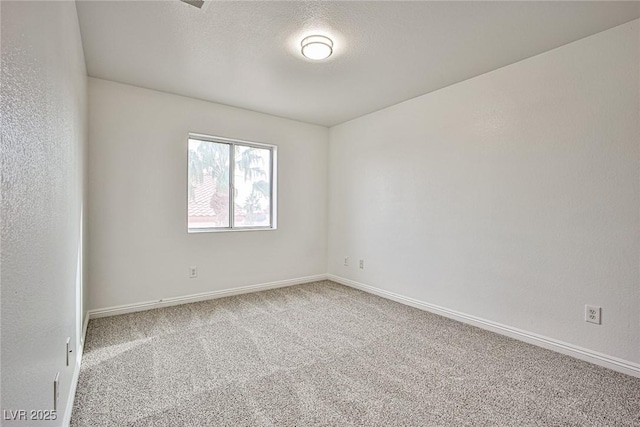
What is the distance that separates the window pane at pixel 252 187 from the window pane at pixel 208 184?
15 centimetres

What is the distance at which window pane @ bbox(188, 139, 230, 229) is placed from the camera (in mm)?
3695

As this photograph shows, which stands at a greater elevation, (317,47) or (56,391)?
(317,47)

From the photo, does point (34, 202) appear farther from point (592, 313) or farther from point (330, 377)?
point (592, 313)

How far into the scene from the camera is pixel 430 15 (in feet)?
6.74

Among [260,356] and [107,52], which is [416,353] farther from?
[107,52]

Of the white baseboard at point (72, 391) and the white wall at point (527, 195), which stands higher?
the white wall at point (527, 195)

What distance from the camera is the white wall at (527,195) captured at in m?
2.17

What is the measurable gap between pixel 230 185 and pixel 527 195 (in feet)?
10.4

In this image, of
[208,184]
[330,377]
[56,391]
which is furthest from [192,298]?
[56,391]

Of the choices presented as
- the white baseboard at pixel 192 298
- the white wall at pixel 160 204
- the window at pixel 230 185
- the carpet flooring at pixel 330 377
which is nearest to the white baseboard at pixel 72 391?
the carpet flooring at pixel 330 377

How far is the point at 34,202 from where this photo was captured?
1.05m

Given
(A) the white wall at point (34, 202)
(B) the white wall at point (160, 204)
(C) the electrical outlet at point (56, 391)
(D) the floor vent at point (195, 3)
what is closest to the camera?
(A) the white wall at point (34, 202)

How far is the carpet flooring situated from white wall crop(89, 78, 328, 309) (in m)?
0.52

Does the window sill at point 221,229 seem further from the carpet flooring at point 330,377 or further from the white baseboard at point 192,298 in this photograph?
the carpet flooring at point 330,377
